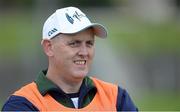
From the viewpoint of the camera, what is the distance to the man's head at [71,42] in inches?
234

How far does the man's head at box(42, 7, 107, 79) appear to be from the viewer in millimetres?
5934

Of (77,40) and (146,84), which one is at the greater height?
(77,40)

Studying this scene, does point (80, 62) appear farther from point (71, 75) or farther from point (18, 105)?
point (18, 105)

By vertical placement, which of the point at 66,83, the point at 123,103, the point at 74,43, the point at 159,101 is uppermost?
the point at 74,43

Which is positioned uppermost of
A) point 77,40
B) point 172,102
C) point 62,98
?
point 77,40

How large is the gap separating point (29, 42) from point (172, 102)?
9.49 ft

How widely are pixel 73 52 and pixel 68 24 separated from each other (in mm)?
185

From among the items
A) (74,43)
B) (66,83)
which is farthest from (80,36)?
(66,83)

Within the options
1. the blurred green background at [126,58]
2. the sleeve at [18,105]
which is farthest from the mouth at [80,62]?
the blurred green background at [126,58]

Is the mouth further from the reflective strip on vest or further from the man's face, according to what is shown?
the reflective strip on vest

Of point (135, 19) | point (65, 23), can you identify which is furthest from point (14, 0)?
point (65, 23)

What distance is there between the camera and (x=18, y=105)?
574 centimetres

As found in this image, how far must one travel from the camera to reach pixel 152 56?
15.4 metres

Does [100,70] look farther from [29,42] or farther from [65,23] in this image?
[65,23]
